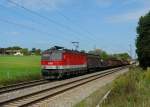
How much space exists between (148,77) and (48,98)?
17.2 metres

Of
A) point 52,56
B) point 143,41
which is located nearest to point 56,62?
point 52,56

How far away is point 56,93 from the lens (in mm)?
20047

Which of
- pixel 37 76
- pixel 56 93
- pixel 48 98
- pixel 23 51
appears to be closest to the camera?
pixel 48 98

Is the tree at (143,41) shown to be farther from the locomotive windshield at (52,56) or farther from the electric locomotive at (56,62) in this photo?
the locomotive windshield at (52,56)

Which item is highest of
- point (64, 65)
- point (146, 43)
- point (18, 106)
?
point (146, 43)

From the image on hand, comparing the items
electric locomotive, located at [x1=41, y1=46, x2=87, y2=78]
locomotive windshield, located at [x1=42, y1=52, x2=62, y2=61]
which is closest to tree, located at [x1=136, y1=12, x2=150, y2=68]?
electric locomotive, located at [x1=41, y1=46, x2=87, y2=78]

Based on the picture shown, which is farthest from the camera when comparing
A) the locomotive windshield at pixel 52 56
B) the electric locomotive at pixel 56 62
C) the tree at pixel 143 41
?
the tree at pixel 143 41

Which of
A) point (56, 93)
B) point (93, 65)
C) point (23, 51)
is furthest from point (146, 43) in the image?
point (23, 51)

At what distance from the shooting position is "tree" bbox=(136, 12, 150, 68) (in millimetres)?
65062

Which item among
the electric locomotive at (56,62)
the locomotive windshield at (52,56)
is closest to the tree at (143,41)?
the electric locomotive at (56,62)

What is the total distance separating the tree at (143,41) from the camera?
2562 inches

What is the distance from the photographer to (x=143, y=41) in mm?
66875

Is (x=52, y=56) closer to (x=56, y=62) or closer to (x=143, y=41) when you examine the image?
(x=56, y=62)

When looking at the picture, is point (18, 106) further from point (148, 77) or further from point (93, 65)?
point (93, 65)
